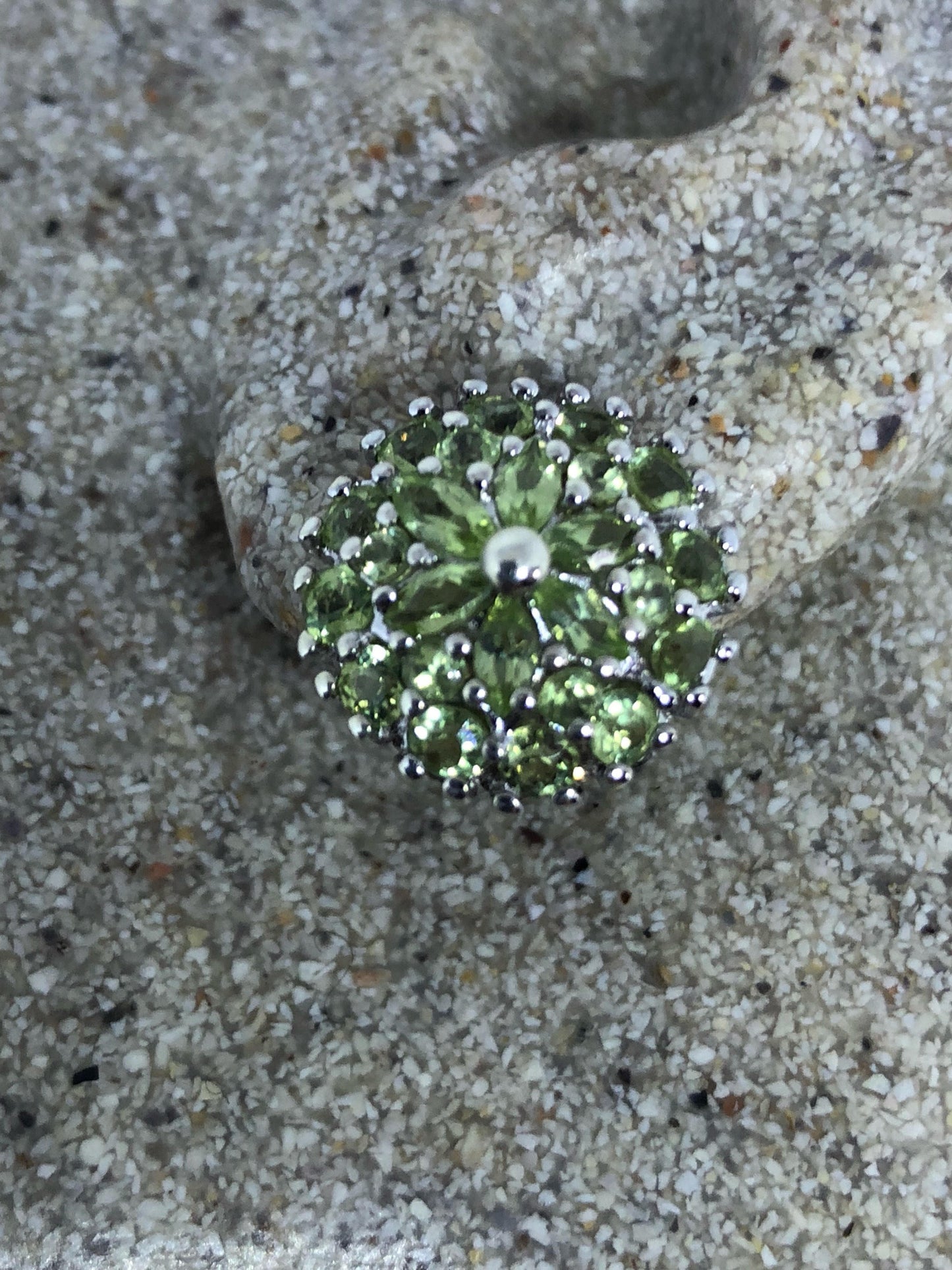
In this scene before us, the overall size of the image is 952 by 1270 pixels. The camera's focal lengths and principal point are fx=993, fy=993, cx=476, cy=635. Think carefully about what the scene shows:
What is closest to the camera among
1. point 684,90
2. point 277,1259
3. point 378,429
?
point 277,1259

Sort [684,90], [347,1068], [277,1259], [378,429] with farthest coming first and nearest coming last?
1. [684,90]
2. [378,429]
3. [347,1068]
4. [277,1259]

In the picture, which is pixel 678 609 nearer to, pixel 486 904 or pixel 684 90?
pixel 486 904

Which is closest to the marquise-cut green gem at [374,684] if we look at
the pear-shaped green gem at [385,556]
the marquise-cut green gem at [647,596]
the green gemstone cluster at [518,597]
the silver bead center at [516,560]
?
the green gemstone cluster at [518,597]

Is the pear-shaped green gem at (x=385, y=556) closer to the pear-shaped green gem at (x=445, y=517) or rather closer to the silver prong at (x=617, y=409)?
the pear-shaped green gem at (x=445, y=517)

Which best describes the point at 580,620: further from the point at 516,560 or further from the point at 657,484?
the point at 657,484

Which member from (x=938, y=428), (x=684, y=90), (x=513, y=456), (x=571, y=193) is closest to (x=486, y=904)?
(x=513, y=456)

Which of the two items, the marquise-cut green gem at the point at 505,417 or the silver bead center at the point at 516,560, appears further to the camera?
the marquise-cut green gem at the point at 505,417
